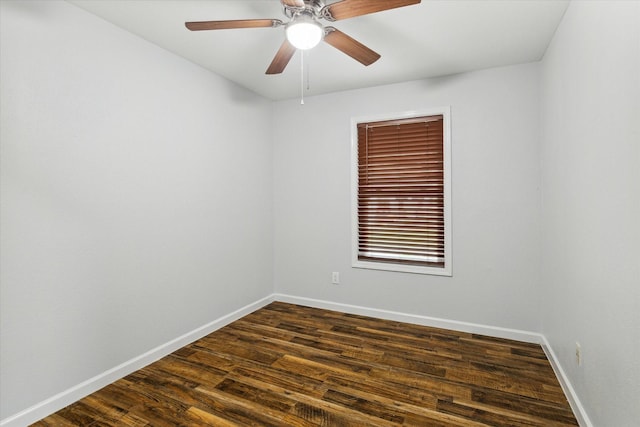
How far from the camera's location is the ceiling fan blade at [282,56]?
6.74 feet

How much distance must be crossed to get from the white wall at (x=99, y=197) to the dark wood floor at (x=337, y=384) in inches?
14.0

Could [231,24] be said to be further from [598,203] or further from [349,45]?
[598,203]

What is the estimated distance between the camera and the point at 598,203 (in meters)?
1.60

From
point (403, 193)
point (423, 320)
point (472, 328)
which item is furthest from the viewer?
point (403, 193)

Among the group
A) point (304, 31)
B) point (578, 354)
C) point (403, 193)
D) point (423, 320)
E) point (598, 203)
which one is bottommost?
point (423, 320)

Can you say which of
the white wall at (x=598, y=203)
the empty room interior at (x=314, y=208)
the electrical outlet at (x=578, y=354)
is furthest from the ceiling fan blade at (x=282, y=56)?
the electrical outlet at (x=578, y=354)

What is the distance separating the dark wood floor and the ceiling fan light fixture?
2.13 meters

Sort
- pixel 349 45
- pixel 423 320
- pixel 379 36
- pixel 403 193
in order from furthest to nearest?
1. pixel 403 193
2. pixel 423 320
3. pixel 379 36
4. pixel 349 45

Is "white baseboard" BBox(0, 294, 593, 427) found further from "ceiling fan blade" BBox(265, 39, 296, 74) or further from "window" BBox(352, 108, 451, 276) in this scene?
"ceiling fan blade" BBox(265, 39, 296, 74)

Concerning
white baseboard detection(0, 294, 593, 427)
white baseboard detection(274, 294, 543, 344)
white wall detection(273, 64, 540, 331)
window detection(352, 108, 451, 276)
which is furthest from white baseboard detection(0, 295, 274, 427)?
window detection(352, 108, 451, 276)

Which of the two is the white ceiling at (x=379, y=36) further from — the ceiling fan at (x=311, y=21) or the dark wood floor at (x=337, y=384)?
the dark wood floor at (x=337, y=384)

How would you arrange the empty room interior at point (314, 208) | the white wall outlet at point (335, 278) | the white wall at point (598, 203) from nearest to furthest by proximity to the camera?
the white wall at point (598, 203) → the empty room interior at point (314, 208) → the white wall outlet at point (335, 278)

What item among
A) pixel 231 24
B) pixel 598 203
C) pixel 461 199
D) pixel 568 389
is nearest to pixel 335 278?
pixel 461 199

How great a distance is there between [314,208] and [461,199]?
155cm
